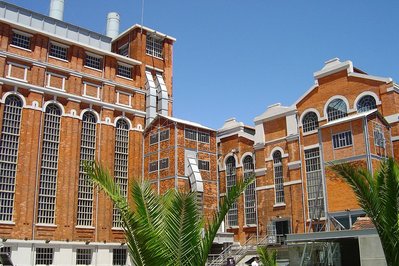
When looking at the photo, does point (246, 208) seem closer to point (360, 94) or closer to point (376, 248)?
point (360, 94)

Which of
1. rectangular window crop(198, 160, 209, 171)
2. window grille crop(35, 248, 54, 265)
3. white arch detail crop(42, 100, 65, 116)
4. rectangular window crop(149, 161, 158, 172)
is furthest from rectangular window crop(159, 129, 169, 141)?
window grille crop(35, 248, 54, 265)

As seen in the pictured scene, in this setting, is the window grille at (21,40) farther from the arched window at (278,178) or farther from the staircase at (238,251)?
the staircase at (238,251)

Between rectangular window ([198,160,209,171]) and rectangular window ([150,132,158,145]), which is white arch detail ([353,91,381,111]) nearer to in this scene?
rectangular window ([198,160,209,171])

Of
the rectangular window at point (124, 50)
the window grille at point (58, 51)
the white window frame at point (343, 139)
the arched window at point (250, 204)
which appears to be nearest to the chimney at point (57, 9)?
the rectangular window at point (124, 50)

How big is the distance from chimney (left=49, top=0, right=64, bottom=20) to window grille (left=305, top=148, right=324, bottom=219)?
24.8 meters

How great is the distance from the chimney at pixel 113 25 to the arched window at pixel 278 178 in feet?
67.8

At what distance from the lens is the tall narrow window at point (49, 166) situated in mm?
31500

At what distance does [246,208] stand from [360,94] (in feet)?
42.3

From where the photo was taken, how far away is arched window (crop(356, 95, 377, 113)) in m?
30.6

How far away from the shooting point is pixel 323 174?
29297mm

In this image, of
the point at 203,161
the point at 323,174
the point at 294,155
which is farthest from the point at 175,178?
the point at 323,174

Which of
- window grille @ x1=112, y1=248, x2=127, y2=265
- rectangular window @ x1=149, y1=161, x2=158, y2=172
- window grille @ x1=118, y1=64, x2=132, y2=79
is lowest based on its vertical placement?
window grille @ x1=112, y1=248, x2=127, y2=265

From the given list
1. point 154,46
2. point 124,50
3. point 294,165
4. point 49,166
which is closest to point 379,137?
point 294,165

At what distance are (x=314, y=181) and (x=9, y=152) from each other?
21.4 metres
